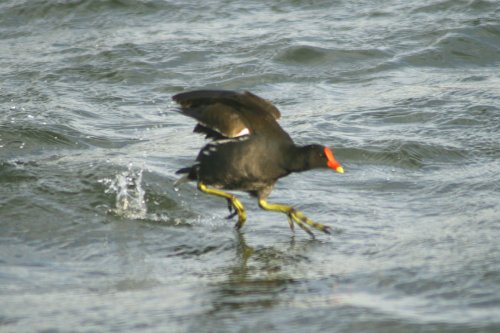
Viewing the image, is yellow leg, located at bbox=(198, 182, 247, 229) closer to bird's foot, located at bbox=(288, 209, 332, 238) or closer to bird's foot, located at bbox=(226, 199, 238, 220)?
bird's foot, located at bbox=(226, 199, 238, 220)

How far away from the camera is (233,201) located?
21.9 feet

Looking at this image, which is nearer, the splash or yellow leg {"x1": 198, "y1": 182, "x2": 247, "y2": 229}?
yellow leg {"x1": 198, "y1": 182, "x2": 247, "y2": 229}

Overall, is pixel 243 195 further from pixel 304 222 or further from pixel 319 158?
pixel 319 158

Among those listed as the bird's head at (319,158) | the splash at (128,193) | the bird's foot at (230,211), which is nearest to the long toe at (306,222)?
the bird's head at (319,158)

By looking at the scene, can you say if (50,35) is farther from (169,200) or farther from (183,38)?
(169,200)

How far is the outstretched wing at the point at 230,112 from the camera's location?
6.35 meters

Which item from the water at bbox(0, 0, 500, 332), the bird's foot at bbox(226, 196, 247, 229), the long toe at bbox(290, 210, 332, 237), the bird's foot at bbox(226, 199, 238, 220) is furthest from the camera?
the bird's foot at bbox(226, 199, 238, 220)

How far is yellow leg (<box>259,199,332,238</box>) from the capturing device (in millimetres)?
6304

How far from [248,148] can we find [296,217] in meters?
0.52

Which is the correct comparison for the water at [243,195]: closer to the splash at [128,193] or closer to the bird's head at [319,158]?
the splash at [128,193]

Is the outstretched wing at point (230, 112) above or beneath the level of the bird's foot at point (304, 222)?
above

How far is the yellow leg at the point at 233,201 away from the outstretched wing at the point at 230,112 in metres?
0.47

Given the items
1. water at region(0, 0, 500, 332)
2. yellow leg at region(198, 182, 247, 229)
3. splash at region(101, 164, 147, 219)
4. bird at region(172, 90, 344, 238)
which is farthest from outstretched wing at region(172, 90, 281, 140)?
splash at region(101, 164, 147, 219)

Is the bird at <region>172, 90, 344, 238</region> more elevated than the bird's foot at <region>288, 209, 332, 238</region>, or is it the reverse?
the bird at <region>172, 90, 344, 238</region>
